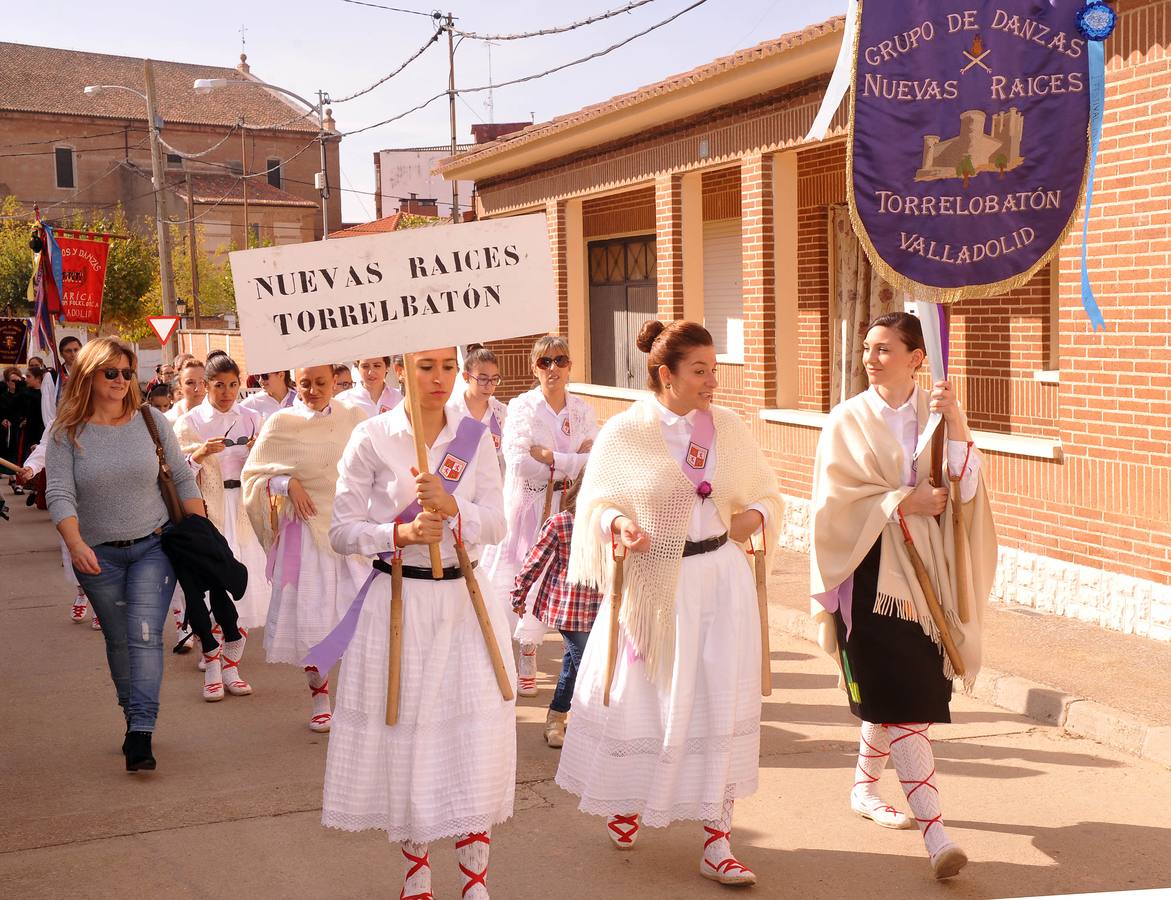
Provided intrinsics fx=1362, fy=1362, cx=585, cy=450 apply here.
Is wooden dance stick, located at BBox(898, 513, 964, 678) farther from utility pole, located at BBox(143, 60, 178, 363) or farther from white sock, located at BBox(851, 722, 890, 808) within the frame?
utility pole, located at BBox(143, 60, 178, 363)

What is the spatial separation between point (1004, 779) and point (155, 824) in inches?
145

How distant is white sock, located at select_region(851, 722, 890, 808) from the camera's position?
5.50 m

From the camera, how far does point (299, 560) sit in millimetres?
7500

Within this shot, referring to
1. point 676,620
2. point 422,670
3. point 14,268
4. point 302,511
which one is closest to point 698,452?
point 676,620

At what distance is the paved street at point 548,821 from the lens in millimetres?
4918

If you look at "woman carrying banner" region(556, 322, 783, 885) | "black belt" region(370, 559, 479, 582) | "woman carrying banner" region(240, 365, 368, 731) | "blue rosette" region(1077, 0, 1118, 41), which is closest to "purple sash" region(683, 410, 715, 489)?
"woman carrying banner" region(556, 322, 783, 885)

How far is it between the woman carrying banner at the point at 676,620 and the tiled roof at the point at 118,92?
69.5 meters

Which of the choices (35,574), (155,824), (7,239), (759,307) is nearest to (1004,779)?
(155,824)

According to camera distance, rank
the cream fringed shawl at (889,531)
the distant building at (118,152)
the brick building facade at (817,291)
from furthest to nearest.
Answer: the distant building at (118,152)
the brick building facade at (817,291)
the cream fringed shawl at (889,531)

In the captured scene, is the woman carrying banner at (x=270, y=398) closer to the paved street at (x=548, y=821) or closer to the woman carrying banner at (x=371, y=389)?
the woman carrying banner at (x=371, y=389)

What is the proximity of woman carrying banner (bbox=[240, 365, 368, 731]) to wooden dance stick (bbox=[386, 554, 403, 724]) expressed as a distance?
2.92 meters

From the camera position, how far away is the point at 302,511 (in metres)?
7.45

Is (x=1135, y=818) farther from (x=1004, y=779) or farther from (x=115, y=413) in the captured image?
(x=115, y=413)

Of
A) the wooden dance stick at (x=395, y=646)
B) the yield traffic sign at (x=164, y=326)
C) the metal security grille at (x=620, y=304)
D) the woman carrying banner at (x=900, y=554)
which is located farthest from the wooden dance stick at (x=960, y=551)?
the yield traffic sign at (x=164, y=326)
